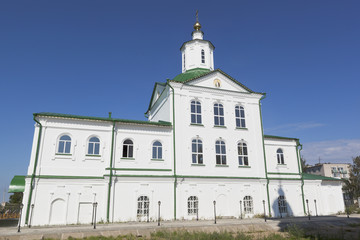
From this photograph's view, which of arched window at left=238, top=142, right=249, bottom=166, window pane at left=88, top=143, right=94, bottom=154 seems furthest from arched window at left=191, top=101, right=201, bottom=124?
window pane at left=88, top=143, right=94, bottom=154

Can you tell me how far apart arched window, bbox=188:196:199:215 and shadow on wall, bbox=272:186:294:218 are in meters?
6.95

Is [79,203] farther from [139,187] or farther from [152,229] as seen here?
[152,229]

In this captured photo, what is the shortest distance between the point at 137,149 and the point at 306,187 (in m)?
15.9

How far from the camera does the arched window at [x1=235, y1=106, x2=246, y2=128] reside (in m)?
23.8

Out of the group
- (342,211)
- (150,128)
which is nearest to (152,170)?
(150,128)

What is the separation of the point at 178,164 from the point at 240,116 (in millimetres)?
7511

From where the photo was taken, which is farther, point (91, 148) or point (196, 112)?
point (196, 112)

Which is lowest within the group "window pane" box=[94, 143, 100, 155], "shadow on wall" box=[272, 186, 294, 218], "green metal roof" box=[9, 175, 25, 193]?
"shadow on wall" box=[272, 186, 294, 218]

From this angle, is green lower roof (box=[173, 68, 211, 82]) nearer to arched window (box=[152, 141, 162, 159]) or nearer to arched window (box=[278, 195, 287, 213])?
arched window (box=[152, 141, 162, 159])

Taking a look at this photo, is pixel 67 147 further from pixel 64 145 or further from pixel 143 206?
pixel 143 206

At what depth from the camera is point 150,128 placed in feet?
68.4

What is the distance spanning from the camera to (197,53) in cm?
2706

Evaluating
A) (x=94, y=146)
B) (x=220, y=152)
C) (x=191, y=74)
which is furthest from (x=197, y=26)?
(x=94, y=146)

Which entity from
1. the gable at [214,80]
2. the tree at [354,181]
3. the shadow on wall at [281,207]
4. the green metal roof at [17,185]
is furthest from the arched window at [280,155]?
the tree at [354,181]
